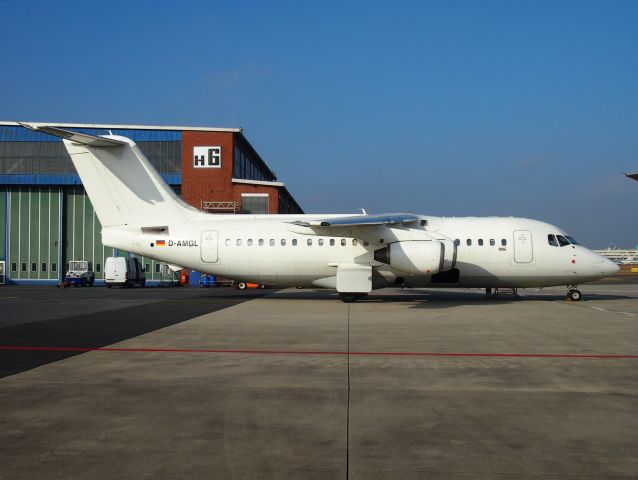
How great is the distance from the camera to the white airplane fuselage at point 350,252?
802 inches

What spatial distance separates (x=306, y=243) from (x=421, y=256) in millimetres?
4667

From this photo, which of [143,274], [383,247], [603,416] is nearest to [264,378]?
[603,416]

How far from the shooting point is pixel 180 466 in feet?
13.9

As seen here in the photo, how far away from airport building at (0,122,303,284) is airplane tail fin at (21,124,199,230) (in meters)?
22.3

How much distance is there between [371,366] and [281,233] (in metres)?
13.1

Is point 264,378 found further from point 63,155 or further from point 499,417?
point 63,155

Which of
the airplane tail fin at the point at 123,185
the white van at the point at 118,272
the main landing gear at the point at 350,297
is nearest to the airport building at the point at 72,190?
the white van at the point at 118,272

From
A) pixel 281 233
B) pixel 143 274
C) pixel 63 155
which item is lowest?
pixel 143 274

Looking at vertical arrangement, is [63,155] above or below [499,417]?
above

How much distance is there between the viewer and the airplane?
20.2m

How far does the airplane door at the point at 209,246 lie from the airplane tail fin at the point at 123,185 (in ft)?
4.54

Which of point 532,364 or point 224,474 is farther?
point 532,364

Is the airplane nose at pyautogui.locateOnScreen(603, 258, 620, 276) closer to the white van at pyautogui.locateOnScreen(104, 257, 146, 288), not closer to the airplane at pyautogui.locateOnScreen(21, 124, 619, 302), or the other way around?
the airplane at pyautogui.locateOnScreen(21, 124, 619, 302)

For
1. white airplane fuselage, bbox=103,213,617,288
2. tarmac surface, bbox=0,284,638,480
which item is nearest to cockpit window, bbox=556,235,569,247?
white airplane fuselage, bbox=103,213,617,288
